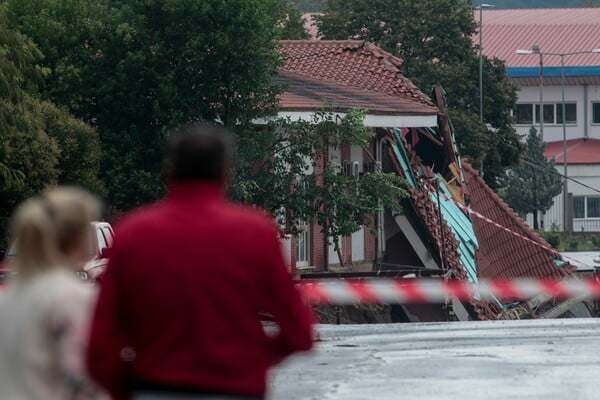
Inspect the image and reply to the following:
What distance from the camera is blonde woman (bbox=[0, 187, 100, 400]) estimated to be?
589 cm

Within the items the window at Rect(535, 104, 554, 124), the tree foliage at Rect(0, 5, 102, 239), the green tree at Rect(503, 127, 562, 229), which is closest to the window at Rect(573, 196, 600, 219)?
the window at Rect(535, 104, 554, 124)

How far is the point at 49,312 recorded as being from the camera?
5961 millimetres

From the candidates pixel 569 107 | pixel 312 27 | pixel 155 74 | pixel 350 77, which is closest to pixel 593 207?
pixel 569 107

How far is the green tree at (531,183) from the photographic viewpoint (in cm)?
7956

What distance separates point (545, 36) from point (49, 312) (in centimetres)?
9925

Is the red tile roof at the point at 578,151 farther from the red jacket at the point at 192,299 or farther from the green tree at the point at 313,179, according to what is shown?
the red jacket at the point at 192,299

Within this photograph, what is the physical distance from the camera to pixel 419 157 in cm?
4012

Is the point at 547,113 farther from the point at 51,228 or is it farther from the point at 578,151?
the point at 51,228

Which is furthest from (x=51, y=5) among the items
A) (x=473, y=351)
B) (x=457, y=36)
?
(x=457, y=36)

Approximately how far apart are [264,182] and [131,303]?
23174 millimetres

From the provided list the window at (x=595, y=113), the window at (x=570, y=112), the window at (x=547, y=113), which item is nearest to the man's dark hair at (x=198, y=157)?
the window at (x=547, y=113)

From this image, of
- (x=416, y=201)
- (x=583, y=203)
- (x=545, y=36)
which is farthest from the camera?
(x=545, y=36)

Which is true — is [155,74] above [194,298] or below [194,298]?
above

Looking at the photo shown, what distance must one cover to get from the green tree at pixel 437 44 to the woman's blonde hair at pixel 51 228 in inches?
1740
